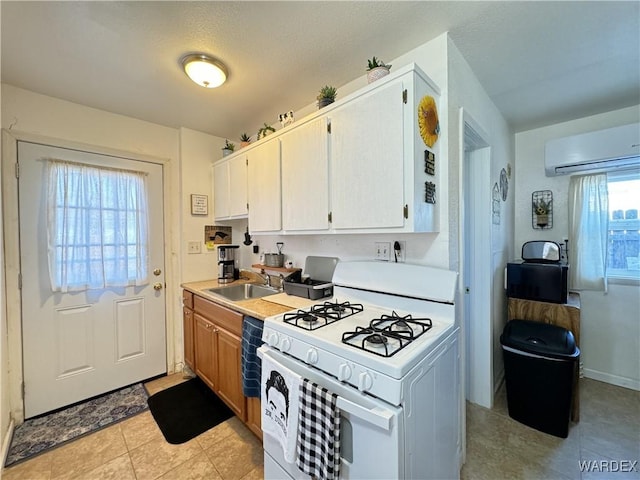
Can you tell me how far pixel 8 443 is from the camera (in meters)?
1.74

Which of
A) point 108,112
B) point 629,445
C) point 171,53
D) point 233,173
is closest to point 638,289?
point 629,445

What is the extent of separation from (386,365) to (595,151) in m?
2.69

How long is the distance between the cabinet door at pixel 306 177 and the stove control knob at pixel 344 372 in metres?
0.89

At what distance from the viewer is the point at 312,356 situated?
1.14 meters

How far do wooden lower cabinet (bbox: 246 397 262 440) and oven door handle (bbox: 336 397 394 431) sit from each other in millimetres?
865

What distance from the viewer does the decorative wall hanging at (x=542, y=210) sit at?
2604 mm

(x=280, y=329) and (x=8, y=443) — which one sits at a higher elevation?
(x=280, y=329)

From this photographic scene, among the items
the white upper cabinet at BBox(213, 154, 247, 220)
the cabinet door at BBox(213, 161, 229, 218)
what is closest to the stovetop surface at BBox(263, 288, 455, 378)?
the white upper cabinet at BBox(213, 154, 247, 220)

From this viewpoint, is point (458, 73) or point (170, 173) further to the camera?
point (170, 173)

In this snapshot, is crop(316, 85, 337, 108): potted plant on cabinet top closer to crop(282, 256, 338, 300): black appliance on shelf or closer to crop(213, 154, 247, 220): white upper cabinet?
crop(213, 154, 247, 220): white upper cabinet

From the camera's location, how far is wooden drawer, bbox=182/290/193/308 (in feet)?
8.12

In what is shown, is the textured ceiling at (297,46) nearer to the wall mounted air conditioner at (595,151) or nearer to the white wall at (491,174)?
the white wall at (491,174)

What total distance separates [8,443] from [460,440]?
9.57 ft

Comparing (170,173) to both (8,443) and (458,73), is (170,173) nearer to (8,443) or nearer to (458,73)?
(8,443)
